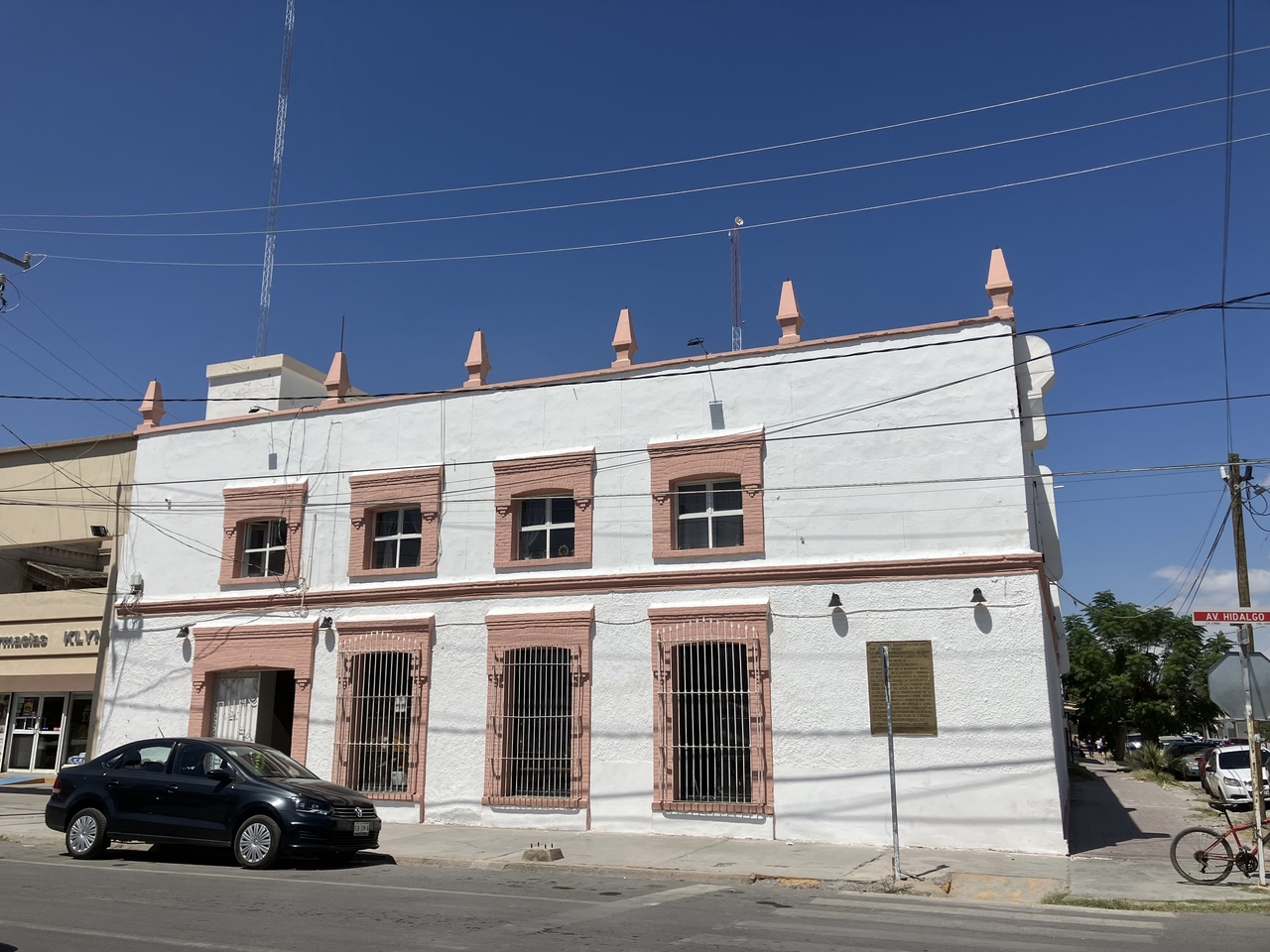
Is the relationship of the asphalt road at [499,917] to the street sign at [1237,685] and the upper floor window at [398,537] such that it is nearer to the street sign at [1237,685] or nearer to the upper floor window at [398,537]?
the street sign at [1237,685]

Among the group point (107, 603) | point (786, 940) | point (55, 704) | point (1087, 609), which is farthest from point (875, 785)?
point (1087, 609)

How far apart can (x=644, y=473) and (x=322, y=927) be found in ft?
32.1

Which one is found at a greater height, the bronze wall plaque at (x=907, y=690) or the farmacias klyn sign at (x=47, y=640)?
the farmacias klyn sign at (x=47, y=640)

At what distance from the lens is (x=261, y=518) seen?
63.6ft

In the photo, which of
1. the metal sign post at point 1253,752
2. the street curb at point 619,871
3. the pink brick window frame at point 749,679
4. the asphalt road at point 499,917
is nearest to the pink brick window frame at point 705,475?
the pink brick window frame at point 749,679

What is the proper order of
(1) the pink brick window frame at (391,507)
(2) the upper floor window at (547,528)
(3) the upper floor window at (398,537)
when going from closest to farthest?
(2) the upper floor window at (547,528), (1) the pink brick window frame at (391,507), (3) the upper floor window at (398,537)

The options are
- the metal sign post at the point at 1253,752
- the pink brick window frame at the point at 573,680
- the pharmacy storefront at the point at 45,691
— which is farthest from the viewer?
the pharmacy storefront at the point at 45,691

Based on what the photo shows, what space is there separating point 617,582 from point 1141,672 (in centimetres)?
3750

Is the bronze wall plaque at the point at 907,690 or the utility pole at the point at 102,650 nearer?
the bronze wall plaque at the point at 907,690

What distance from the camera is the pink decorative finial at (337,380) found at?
19766 millimetres

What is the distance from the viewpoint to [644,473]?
16.6 meters

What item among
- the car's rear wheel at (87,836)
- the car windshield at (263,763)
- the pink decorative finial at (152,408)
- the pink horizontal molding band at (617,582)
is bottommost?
the car's rear wheel at (87,836)

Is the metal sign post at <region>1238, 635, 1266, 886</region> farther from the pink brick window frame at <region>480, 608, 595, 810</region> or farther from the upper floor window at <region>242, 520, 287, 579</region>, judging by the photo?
the upper floor window at <region>242, 520, 287, 579</region>

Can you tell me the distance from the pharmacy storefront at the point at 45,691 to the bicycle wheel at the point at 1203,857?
19389 mm
